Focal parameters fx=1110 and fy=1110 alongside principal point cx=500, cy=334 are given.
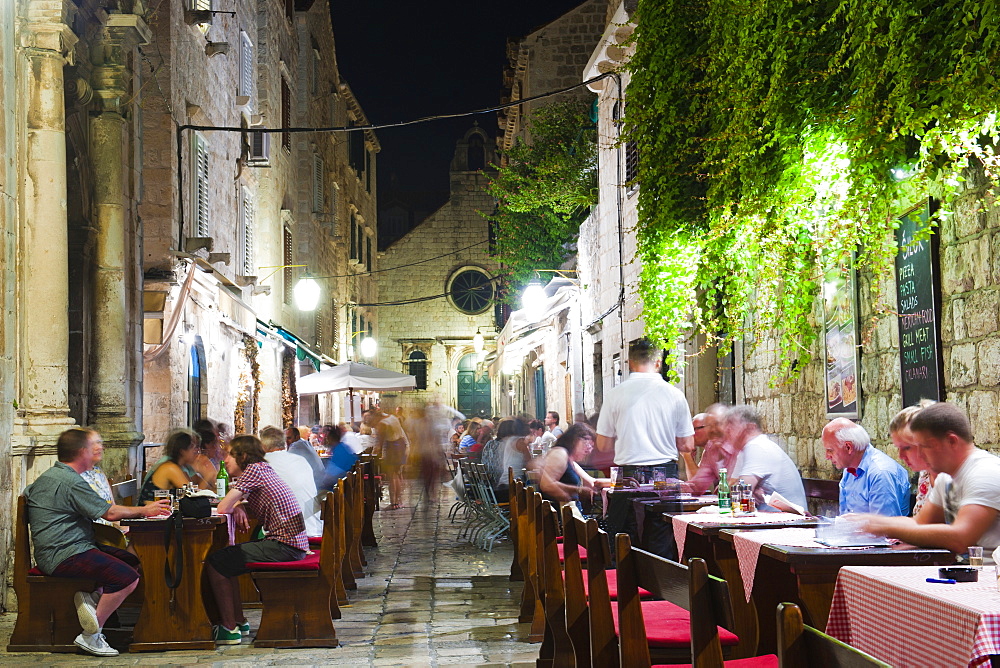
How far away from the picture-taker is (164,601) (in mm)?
6688

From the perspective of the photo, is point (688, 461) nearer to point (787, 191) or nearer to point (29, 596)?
point (787, 191)

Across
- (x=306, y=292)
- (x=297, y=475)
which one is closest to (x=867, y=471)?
(x=297, y=475)

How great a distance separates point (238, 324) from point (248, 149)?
3673 millimetres

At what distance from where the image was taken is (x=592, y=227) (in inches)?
764

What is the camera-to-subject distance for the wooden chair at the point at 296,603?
673cm

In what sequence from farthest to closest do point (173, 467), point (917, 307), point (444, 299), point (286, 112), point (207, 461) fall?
1. point (444, 299)
2. point (286, 112)
3. point (207, 461)
4. point (173, 467)
5. point (917, 307)

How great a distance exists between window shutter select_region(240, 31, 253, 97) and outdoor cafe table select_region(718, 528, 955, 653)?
1668cm

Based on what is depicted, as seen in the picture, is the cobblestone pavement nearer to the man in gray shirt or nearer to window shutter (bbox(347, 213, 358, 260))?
the man in gray shirt

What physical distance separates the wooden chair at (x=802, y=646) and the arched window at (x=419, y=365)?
44.9 meters

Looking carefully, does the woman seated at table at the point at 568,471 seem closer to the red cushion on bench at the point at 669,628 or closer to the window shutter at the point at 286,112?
the red cushion on bench at the point at 669,628

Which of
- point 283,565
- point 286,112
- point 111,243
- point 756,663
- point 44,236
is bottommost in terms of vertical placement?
point 283,565

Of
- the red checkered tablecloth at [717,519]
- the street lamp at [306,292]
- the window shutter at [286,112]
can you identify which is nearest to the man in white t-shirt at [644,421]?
the red checkered tablecloth at [717,519]

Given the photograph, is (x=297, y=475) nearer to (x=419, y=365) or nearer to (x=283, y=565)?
(x=283, y=565)

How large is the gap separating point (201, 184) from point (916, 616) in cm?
1369
